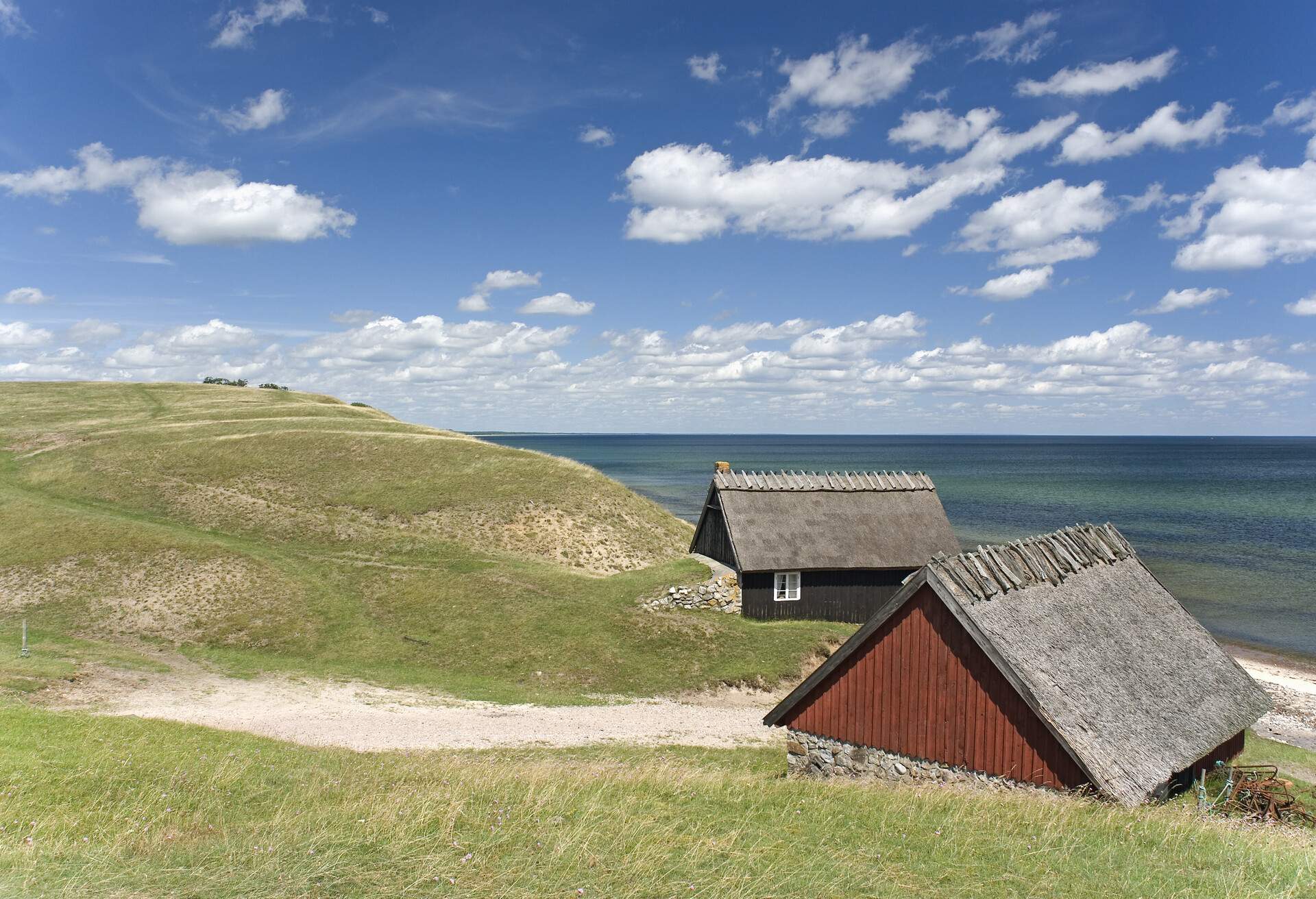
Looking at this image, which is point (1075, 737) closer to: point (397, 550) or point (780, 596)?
point (780, 596)

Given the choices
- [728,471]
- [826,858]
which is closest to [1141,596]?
[826,858]

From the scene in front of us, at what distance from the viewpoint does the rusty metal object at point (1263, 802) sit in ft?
57.3

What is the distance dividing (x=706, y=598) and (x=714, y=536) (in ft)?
17.2

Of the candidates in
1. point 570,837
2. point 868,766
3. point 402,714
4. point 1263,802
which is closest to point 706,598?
point 402,714

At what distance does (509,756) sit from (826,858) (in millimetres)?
13406

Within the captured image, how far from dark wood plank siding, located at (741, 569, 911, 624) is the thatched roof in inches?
30.2

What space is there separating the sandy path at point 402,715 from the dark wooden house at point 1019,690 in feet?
26.6

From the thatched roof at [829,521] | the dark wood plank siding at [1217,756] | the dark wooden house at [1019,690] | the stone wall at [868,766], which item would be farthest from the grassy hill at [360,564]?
the dark wood plank siding at [1217,756]

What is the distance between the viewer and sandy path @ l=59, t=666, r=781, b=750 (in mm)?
24234

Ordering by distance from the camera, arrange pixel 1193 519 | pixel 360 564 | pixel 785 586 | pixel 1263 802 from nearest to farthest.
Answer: pixel 1263 802 < pixel 785 586 < pixel 360 564 < pixel 1193 519

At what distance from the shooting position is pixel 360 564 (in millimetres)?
44062

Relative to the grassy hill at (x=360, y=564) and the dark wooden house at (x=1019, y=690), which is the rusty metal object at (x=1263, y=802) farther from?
the grassy hill at (x=360, y=564)

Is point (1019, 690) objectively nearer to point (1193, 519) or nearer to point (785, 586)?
point (785, 586)

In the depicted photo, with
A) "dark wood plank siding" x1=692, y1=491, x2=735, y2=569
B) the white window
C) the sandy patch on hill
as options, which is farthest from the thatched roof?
the sandy patch on hill
